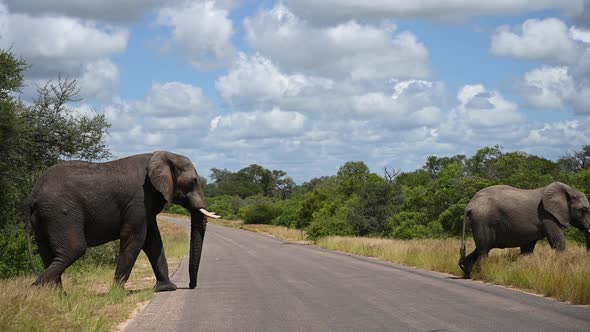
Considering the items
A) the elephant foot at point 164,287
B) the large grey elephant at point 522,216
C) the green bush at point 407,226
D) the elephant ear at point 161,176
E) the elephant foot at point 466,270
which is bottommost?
the elephant foot at point 164,287

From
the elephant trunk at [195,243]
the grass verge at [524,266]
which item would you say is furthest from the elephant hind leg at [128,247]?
the grass verge at [524,266]

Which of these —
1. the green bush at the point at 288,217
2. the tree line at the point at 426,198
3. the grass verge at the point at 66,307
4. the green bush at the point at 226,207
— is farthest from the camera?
the green bush at the point at 226,207

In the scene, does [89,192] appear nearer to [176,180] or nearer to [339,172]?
[176,180]

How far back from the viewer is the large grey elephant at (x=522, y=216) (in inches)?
765

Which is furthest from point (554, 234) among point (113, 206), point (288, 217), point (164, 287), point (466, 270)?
point (288, 217)

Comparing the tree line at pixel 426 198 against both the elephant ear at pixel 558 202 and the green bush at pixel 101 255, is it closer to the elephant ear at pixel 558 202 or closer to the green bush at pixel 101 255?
the elephant ear at pixel 558 202

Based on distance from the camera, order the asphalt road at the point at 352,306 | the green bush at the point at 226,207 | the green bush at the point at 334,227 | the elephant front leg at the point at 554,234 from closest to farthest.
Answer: the asphalt road at the point at 352,306
the elephant front leg at the point at 554,234
the green bush at the point at 334,227
the green bush at the point at 226,207

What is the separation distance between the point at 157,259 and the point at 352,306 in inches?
210

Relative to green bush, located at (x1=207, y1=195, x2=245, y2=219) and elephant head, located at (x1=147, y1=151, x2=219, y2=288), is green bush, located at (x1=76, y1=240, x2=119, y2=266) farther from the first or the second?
green bush, located at (x1=207, y1=195, x2=245, y2=219)

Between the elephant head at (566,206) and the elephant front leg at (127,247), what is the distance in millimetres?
11033

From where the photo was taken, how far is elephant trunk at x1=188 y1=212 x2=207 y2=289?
53.4ft

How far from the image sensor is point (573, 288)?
13367 millimetres

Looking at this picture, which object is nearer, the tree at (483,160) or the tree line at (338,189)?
the tree line at (338,189)

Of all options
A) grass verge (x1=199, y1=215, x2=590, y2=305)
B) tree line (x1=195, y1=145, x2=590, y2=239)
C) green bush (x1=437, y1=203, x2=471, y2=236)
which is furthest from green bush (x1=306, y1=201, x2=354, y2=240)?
grass verge (x1=199, y1=215, x2=590, y2=305)
